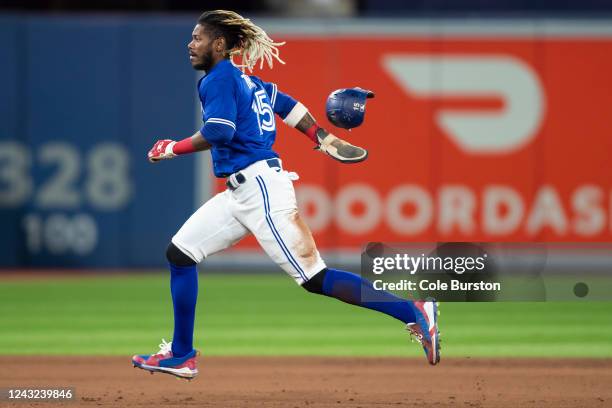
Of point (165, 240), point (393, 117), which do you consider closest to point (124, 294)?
point (165, 240)

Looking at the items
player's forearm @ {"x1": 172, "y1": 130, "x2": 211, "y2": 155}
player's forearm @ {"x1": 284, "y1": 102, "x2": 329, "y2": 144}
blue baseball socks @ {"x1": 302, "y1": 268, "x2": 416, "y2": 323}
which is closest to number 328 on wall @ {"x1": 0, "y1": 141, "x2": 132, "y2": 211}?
player's forearm @ {"x1": 284, "y1": 102, "x2": 329, "y2": 144}

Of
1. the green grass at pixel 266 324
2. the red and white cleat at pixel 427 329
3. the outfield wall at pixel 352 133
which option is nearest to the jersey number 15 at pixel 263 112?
the red and white cleat at pixel 427 329

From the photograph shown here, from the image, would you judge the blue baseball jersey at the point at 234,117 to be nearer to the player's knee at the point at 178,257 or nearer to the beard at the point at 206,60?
the beard at the point at 206,60

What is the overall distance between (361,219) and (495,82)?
241 cm

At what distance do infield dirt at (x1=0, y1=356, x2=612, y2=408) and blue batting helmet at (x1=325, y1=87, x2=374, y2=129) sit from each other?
1.54m

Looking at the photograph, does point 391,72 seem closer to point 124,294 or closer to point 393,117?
point 393,117

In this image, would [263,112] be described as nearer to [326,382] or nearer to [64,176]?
[326,382]

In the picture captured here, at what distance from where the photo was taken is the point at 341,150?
6.21 meters

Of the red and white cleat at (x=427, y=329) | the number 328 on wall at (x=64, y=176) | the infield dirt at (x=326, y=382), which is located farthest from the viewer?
the number 328 on wall at (x=64, y=176)

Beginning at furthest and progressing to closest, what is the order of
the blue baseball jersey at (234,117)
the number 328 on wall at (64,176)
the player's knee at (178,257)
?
the number 328 on wall at (64,176) < the player's knee at (178,257) < the blue baseball jersey at (234,117)

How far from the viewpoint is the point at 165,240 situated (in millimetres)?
14102

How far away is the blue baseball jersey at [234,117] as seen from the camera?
229 inches

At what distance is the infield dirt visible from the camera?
6.16 metres

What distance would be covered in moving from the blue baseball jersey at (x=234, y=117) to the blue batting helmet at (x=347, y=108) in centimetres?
34
